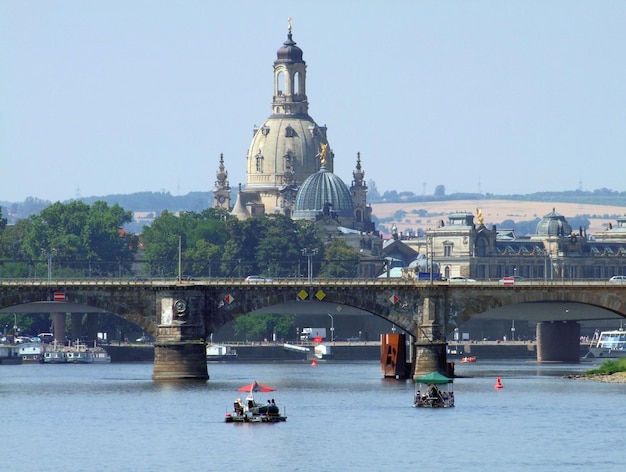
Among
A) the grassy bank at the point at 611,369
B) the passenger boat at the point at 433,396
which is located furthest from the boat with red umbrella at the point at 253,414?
the grassy bank at the point at 611,369

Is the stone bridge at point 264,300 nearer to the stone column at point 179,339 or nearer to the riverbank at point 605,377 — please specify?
the stone column at point 179,339

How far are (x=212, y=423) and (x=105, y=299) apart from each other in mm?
41143

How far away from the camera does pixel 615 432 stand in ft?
401

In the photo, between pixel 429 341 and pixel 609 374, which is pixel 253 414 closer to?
pixel 429 341

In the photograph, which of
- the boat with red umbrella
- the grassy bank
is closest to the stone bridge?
the grassy bank

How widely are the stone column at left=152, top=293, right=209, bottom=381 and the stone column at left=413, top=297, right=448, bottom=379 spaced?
15482 millimetres

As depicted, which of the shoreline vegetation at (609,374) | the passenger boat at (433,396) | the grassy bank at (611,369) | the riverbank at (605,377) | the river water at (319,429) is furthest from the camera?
the grassy bank at (611,369)

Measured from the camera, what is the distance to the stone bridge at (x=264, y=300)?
166m

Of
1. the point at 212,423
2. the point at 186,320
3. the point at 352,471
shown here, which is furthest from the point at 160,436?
the point at 186,320

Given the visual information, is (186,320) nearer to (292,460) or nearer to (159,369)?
(159,369)

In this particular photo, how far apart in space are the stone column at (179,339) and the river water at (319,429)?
2144 millimetres

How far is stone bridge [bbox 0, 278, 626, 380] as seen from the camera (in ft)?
545

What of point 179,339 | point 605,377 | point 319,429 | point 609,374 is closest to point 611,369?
point 609,374

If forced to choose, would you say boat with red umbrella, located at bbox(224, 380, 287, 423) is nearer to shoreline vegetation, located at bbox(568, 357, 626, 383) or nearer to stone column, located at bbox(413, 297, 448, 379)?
stone column, located at bbox(413, 297, 448, 379)
